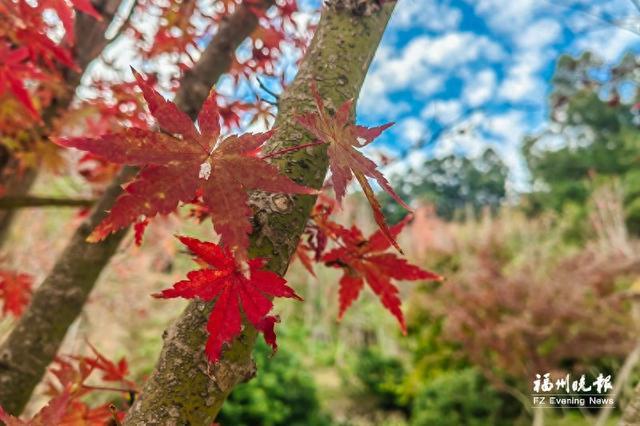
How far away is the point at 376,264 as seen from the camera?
87cm

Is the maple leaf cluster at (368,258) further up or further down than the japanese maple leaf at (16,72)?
further down

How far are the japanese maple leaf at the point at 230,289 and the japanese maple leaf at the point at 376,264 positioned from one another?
0.29m

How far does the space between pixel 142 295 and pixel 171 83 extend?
4583mm

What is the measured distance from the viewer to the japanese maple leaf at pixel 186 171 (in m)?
Result: 0.46

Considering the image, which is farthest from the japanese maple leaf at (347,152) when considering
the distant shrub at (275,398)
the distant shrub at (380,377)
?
the distant shrub at (380,377)

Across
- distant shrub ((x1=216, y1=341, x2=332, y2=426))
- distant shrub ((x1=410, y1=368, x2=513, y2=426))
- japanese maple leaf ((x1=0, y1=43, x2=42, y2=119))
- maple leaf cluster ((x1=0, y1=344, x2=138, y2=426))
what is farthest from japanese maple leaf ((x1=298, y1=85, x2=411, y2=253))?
distant shrub ((x1=410, y1=368, x2=513, y2=426))

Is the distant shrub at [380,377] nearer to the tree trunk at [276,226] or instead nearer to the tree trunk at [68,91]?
the tree trunk at [68,91]

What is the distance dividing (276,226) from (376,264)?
288mm

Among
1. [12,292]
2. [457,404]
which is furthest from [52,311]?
[457,404]

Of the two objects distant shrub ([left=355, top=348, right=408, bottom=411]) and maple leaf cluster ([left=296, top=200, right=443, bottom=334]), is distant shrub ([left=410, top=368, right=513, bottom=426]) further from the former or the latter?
maple leaf cluster ([left=296, top=200, right=443, bottom=334])

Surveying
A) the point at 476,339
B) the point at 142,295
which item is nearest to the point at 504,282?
the point at 476,339

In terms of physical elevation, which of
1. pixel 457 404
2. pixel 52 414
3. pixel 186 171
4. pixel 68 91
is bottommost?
pixel 52 414

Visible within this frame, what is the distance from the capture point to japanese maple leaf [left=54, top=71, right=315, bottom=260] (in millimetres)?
456

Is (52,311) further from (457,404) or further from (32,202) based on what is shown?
(457,404)
